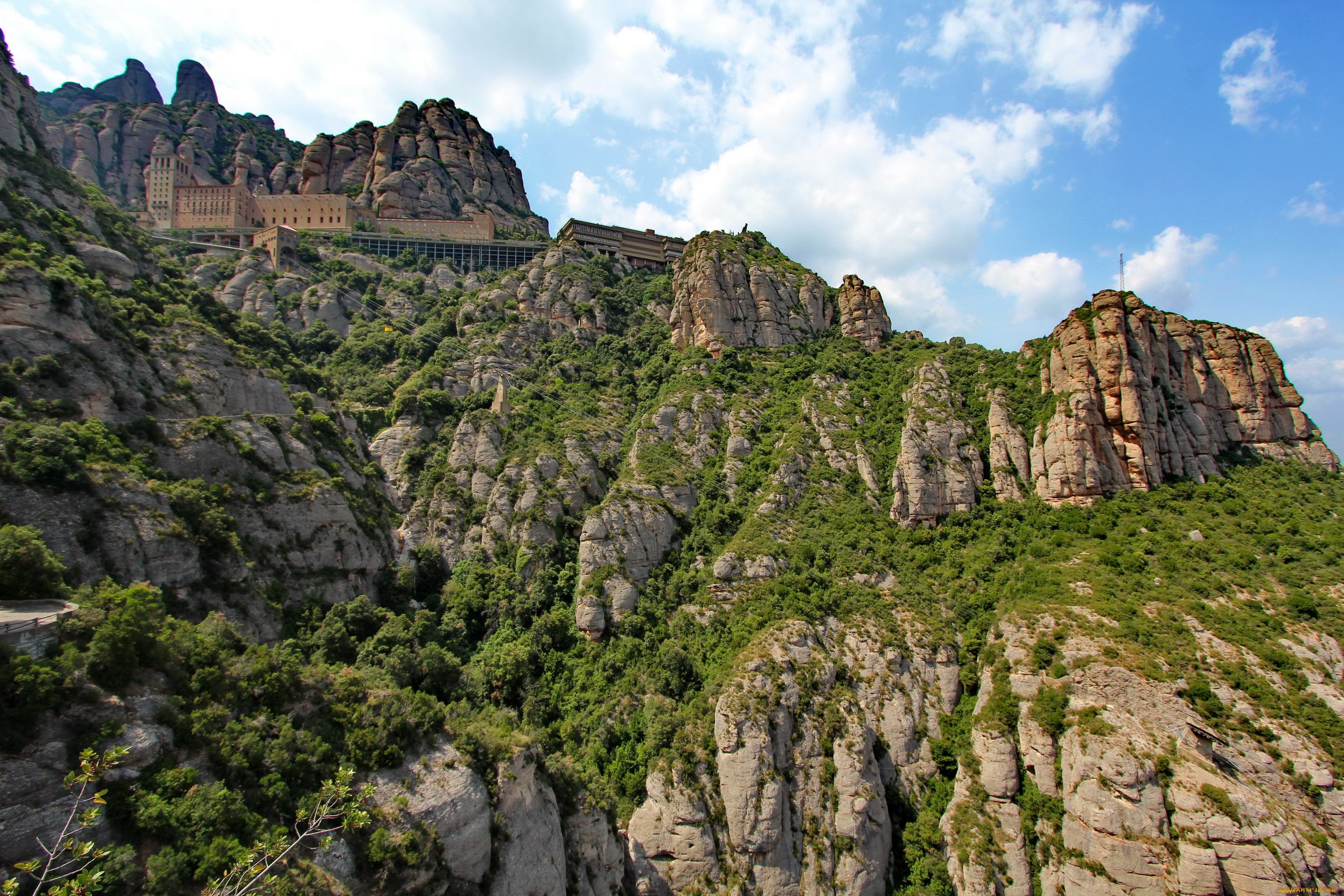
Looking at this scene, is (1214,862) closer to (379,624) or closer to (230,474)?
(379,624)

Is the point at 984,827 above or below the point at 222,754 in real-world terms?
below

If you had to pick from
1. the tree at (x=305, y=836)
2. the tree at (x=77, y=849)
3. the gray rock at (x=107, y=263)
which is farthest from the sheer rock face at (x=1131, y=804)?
the gray rock at (x=107, y=263)

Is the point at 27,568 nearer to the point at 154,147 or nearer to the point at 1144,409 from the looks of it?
the point at 1144,409

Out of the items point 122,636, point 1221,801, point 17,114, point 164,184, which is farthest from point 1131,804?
point 164,184

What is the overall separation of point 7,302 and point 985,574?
2880 inches

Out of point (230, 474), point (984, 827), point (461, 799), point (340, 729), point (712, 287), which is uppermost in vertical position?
point (712, 287)

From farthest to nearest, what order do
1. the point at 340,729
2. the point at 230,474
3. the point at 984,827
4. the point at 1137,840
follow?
the point at 230,474, the point at 984,827, the point at 1137,840, the point at 340,729

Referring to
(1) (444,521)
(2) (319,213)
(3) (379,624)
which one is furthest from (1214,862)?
(2) (319,213)

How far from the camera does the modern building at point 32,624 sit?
22.2 metres

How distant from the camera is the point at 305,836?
1967 cm

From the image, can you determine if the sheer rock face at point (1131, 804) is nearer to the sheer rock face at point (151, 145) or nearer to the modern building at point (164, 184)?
the modern building at point (164, 184)

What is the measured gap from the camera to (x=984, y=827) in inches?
1474

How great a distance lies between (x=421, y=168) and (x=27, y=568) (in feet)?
421

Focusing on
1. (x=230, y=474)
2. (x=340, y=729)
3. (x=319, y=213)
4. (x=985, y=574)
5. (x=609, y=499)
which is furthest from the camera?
(x=319, y=213)
